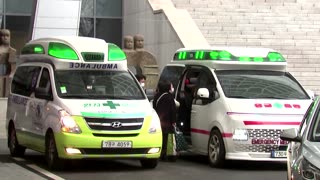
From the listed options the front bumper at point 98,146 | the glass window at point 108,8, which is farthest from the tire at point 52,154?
the glass window at point 108,8

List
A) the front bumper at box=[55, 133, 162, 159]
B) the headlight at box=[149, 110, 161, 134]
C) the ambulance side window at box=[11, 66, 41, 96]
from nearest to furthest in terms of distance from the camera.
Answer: the front bumper at box=[55, 133, 162, 159] < the headlight at box=[149, 110, 161, 134] < the ambulance side window at box=[11, 66, 41, 96]

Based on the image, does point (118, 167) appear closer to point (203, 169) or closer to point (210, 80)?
point (203, 169)

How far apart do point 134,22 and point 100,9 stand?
3.58m

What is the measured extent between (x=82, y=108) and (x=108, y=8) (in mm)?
21881

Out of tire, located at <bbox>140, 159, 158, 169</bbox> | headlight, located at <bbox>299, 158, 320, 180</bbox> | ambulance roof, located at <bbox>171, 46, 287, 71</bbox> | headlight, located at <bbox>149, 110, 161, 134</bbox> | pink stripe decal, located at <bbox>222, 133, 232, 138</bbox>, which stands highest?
ambulance roof, located at <bbox>171, 46, 287, 71</bbox>

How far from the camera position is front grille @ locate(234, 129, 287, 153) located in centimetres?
1130

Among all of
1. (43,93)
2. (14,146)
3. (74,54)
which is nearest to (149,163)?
(43,93)

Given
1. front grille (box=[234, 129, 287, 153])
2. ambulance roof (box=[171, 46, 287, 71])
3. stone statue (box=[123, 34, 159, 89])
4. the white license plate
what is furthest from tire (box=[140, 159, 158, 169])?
stone statue (box=[123, 34, 159, 89])

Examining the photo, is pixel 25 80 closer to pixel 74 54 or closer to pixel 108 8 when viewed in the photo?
pixel 74 54

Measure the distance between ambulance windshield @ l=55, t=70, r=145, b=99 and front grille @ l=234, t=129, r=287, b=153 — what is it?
1877mm

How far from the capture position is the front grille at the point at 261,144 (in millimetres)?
11297

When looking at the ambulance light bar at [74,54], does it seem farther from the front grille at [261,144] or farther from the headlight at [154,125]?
the front grille at [261,144]

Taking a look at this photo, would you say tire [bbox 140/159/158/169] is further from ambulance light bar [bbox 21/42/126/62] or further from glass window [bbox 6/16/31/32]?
glass window [bbox 6/16/31/32]

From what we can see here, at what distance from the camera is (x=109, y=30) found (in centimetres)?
3219
